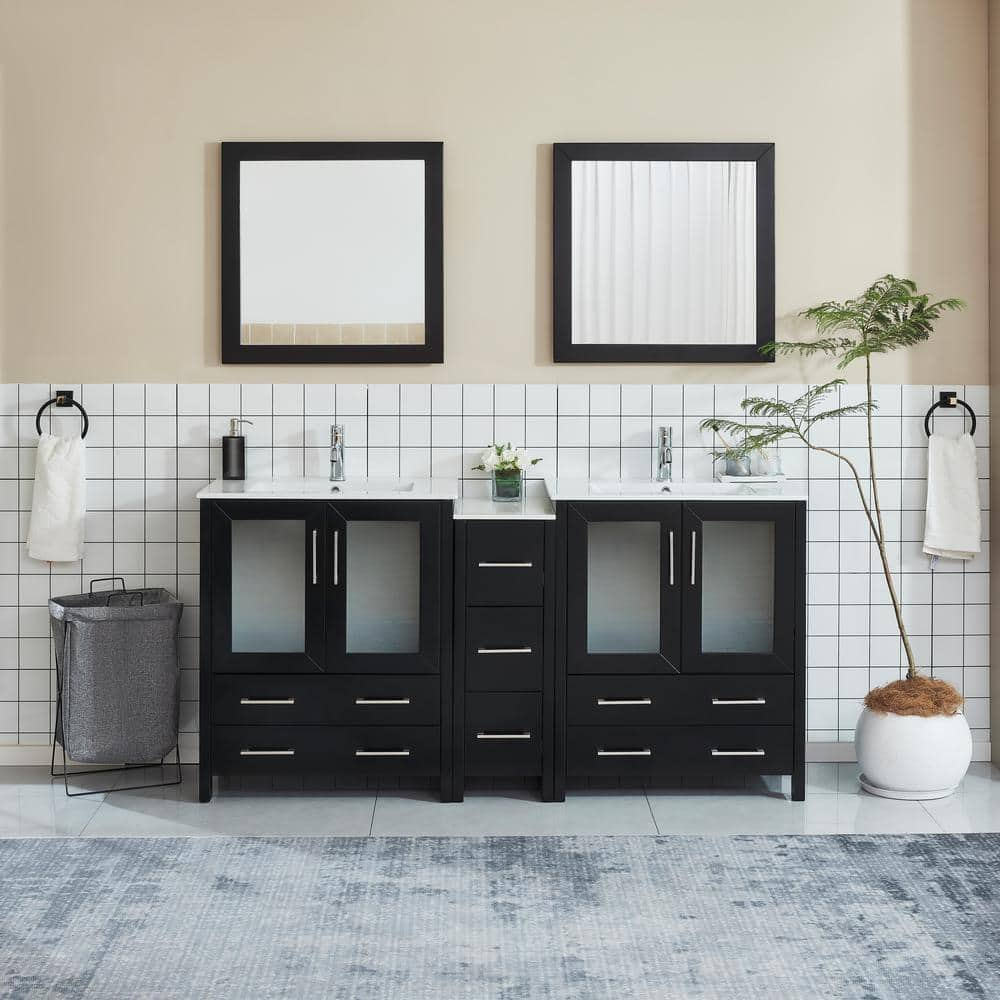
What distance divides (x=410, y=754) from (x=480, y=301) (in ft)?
4.82

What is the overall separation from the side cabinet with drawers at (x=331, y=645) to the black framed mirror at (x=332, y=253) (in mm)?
658

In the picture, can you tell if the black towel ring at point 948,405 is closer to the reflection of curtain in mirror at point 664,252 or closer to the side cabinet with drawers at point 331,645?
the reflection of curtain in mirror at point 664,252

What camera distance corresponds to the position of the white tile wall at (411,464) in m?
3.66

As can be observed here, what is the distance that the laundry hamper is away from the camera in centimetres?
336

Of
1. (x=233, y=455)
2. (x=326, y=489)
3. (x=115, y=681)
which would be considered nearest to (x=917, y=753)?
(x=326, y=489)

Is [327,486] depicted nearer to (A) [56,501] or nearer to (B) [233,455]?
(B) [233,455]

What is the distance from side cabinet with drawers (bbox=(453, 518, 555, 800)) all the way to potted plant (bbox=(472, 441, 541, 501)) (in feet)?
0.88

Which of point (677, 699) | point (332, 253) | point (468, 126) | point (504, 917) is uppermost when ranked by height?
point (468, 126)

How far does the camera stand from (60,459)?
359cm

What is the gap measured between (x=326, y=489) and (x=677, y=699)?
1253 mm

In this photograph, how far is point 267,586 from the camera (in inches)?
130

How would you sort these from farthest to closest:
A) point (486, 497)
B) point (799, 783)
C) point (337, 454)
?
point (486, 497) → point (337, 454) → point (799, 783)

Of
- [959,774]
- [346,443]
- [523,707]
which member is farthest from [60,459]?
[959,774]

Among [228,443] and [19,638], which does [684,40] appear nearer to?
[228,443]
